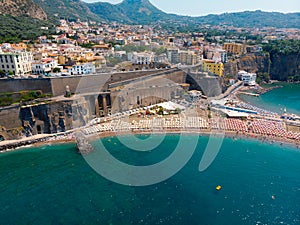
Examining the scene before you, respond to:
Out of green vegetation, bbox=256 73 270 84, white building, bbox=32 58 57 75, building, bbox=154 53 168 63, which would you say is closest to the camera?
white building, bbox=32 58 57 75

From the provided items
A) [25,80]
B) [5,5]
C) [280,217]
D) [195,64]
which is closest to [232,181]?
[280,217]

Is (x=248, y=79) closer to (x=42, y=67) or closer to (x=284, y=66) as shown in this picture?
(x=284, y=66)

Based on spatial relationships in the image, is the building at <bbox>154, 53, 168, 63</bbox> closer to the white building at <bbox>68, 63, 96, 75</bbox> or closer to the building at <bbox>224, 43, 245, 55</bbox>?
the white building at <bbox>68, 63, 96, 75</bbox>

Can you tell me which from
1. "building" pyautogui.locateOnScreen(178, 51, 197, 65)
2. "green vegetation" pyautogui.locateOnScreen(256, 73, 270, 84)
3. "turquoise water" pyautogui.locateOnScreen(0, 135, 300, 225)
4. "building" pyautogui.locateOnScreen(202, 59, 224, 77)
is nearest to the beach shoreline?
"turquoise water" pyautogui.locateOnScreen(0, 135, 300, 225)

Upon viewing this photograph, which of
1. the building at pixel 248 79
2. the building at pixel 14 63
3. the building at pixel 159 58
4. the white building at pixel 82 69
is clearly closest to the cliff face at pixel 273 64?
the building at pixel 248 79

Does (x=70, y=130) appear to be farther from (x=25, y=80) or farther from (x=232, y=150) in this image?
(x=232, y=150)

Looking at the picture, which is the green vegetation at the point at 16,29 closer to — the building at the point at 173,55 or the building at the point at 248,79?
the building at the point at 173,55

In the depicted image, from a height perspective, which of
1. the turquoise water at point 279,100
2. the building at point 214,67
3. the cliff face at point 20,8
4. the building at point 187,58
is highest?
the cliff face at point 20,8

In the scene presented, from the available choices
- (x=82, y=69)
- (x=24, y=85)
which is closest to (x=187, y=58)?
(x=82, y=69)
